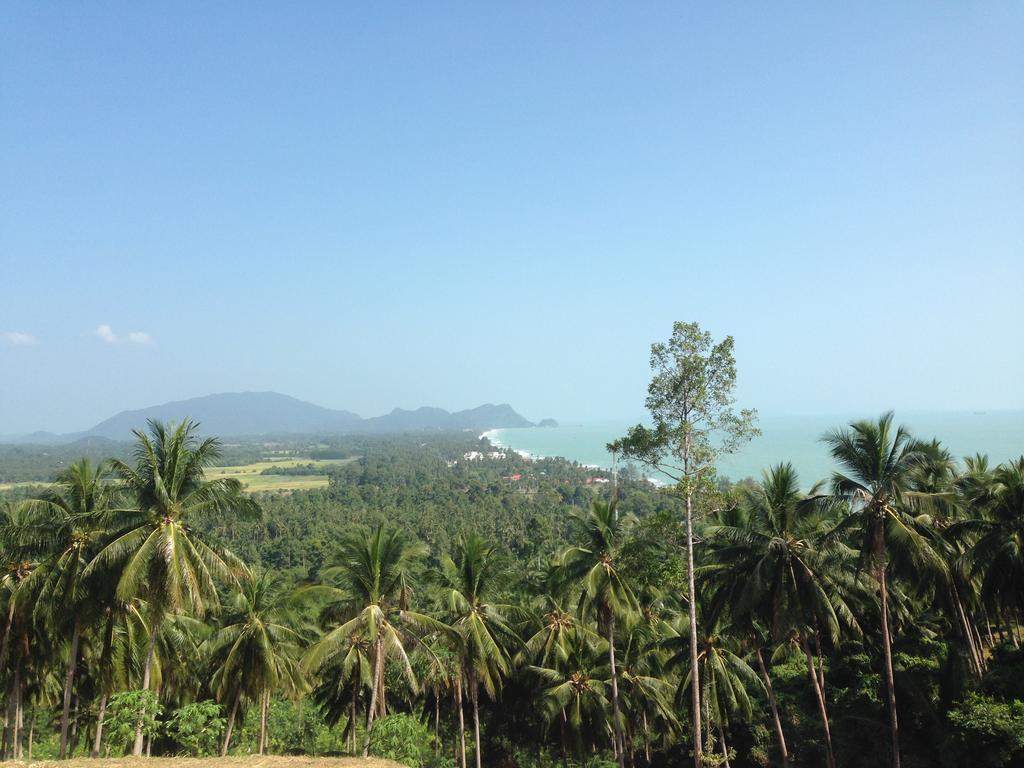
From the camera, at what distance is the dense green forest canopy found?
634 inches

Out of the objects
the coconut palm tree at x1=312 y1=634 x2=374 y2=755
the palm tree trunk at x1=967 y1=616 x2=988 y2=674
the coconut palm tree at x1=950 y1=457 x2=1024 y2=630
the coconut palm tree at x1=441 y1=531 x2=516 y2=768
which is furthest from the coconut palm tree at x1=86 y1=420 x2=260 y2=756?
the palm tree trunk at x1=967 y1=616 x2=988 y2=674

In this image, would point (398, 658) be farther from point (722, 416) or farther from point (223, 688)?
point (722, 416)

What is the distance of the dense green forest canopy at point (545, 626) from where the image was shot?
1609 cm

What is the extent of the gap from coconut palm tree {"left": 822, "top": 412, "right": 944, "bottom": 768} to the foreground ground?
1322cm

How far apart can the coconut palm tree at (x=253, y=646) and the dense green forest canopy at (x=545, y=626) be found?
4.0 inches

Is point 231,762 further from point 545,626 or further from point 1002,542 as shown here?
point 1002,542

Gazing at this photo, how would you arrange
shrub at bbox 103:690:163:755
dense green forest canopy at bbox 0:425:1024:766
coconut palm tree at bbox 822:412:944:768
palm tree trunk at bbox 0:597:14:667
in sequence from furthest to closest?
palm tree trunk at bbox 0:597:14:667 < coconut palm tree at bbox 822:412:944:768 < dense green forest canopy at bbox 0:425:1024:766 < shrub at bbox 103:690:163:755

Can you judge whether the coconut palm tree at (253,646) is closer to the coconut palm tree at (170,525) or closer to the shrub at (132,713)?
the coconut palm tree at (170,525)

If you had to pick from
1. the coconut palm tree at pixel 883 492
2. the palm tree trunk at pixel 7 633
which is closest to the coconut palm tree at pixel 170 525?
the palm tree trunk at pixel 7 633

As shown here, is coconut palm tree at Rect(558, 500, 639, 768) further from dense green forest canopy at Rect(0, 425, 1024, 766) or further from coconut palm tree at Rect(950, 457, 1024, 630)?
coconut palm tree at Rect(950, 457, 1024, 630)

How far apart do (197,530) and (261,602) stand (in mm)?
6341

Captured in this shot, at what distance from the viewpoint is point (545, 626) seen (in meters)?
24.4

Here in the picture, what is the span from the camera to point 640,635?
78.2ft

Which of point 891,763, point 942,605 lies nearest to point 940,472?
point 942,605
